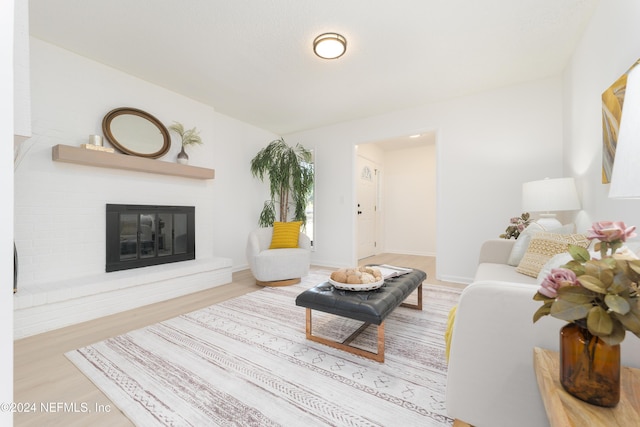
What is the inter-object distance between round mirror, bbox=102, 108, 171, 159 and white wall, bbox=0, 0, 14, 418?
2.67 m

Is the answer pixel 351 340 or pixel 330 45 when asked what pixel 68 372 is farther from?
pixel 330 45

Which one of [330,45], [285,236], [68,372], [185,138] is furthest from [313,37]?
[68,372]

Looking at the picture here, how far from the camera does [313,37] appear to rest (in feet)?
7.79

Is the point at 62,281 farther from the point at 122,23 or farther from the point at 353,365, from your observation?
the point at 353,365

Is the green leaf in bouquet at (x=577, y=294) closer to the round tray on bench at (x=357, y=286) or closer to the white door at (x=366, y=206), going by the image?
the round tray on bench at (x=357, y=286)

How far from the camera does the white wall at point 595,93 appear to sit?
5.01 ft

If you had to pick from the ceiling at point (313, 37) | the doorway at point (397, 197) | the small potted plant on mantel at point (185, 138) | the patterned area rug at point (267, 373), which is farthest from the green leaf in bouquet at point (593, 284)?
the doorway at point (397, 197)

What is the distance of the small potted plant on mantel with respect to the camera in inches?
134

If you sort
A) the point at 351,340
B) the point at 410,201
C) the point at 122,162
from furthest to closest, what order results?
the point at 410,201, the point at 122,162, the point at 351,340

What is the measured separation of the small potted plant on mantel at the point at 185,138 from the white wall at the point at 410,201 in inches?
167

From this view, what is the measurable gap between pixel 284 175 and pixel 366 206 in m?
2.05

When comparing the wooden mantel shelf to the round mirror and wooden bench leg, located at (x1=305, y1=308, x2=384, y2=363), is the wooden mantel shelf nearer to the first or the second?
the round mirror

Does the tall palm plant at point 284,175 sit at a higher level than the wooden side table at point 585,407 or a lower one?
higher

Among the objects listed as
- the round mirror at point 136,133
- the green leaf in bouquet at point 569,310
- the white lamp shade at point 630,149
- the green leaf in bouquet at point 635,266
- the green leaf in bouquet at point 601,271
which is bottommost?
the green leaf in bouquet at point 569,310
